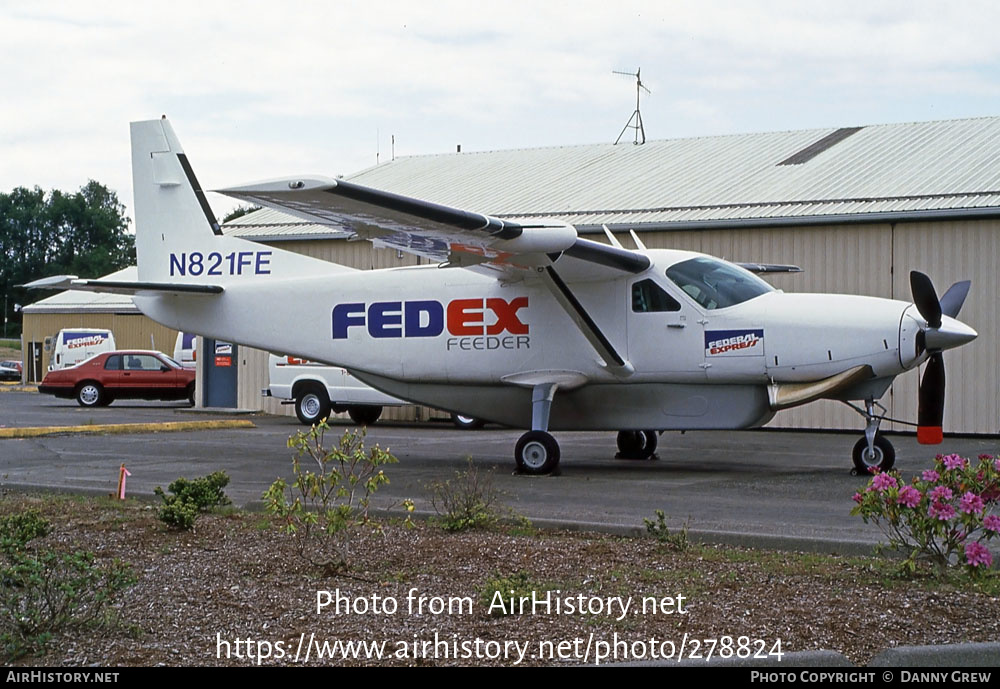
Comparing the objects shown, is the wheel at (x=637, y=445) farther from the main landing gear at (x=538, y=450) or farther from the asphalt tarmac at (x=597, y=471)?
the main landing gear at (x=538, y=450)

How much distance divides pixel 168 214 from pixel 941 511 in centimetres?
1344

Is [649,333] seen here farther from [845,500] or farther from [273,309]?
[273,309]

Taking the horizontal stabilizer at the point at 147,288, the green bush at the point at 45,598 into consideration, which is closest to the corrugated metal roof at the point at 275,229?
the horizontal stabilizer at the point at 147,288

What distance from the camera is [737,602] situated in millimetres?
6180

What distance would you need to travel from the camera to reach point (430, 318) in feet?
49.9

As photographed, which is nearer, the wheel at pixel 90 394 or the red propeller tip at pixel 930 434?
the red propeller tip at pixel 930 434

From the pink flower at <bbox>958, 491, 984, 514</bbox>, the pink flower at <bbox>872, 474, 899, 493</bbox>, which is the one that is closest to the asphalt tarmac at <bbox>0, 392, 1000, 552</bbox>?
the pink flower at <bbox>872, 474, 899, 493</bbox>

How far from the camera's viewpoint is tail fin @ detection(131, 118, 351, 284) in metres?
16.8

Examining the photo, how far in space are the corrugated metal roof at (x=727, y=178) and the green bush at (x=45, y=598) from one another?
18583 mm

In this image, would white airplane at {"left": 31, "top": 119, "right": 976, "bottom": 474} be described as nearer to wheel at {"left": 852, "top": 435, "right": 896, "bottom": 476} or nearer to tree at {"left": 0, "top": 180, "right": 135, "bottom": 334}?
wheel at {"left": 852, "top": 435, "right": 896, "bottom": 476}

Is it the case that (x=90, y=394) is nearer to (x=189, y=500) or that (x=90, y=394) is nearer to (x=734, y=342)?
(x=734, y=342)

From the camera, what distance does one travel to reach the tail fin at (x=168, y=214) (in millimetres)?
16844

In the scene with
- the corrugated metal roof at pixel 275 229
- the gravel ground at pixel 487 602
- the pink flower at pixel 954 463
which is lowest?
the gravel ground at pixel 487 602

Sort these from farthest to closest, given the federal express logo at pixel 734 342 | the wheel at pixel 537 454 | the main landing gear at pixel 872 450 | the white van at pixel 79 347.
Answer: the white van at pixel 79 347 → the wheel at pixel 537 454 → the federal express logo at pixel 734 342 → the main landing gear at pixel 872 450
